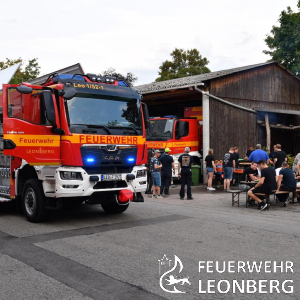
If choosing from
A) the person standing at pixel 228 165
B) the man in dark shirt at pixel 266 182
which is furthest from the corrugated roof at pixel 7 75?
the person standing at pixel 228 165

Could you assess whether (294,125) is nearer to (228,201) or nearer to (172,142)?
(172,142)

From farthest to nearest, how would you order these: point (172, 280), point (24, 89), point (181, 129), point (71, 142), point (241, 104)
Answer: point (241, 104), point (181, 129), point (71, 142), point (24, 89), point (172, 280)

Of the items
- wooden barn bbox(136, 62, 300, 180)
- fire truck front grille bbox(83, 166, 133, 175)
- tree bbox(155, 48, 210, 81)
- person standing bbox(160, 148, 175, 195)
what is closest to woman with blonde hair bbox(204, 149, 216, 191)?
wooden barn bbox(136, 62, 300, 180)

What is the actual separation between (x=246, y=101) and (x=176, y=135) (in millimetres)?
4795

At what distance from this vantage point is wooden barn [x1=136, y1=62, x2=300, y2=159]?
60.4 ft

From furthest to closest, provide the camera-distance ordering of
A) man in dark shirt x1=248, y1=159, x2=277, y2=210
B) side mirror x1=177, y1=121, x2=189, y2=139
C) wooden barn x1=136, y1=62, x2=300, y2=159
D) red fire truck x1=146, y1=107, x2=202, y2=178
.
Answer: wooden barn x1=136, y1=62, x2=300, y2=159 → red fire truck x1=146, y1=107, x2=202, y2=178 → side mirror x1=177, y1=121, x2=189, y2=139 → man in dark shirt x1=248, y1=159, x2=277, y2=210

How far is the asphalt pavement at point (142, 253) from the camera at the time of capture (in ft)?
15.7

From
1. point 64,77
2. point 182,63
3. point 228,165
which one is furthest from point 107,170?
point 182,63

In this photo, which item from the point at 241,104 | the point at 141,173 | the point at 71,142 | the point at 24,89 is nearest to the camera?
the point at 24,89

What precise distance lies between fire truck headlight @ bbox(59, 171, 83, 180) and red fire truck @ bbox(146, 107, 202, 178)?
8.97 metres

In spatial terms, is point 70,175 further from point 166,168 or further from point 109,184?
point 166,168

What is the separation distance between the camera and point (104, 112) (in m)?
8.82

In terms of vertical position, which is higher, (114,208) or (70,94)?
(70,94)

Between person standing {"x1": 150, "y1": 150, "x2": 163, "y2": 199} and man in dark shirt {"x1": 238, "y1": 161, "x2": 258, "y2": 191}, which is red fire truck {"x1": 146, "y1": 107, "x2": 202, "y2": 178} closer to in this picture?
person standing {"x1": 150, "y1": 150, "x2": 163, "y2": 199}
